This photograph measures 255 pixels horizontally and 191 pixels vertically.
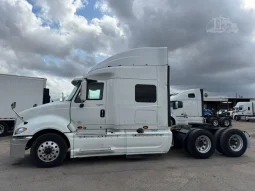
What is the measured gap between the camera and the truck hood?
5988mm

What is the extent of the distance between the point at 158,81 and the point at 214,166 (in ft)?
9.81

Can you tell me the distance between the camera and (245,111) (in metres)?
31.6

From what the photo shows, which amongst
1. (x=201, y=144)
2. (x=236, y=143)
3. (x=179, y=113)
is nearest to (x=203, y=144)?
(x=201, y=144)

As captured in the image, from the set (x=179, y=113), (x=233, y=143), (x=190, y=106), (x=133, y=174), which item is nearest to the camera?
(x=133, y=174)

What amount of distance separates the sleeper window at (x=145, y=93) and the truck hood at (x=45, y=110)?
84.1 inches

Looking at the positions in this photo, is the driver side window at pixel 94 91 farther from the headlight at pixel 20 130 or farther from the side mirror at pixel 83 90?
the headlight at pixel 20 130

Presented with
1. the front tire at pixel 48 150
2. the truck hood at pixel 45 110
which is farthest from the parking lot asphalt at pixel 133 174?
the truck hood at pixel 45 110

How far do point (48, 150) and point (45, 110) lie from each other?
116 cm

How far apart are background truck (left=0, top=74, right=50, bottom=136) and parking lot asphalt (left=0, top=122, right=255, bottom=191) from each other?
6120 mm

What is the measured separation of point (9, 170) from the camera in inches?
219

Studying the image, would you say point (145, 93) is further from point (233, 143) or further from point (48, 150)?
point (233, 143)

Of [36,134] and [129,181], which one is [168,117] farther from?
[36,134]

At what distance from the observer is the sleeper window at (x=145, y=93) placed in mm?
6332

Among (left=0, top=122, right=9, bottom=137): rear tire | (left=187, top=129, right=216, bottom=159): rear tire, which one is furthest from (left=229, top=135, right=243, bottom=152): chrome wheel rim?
(left=0, top=122, right=9, bottom=137): rear tire
